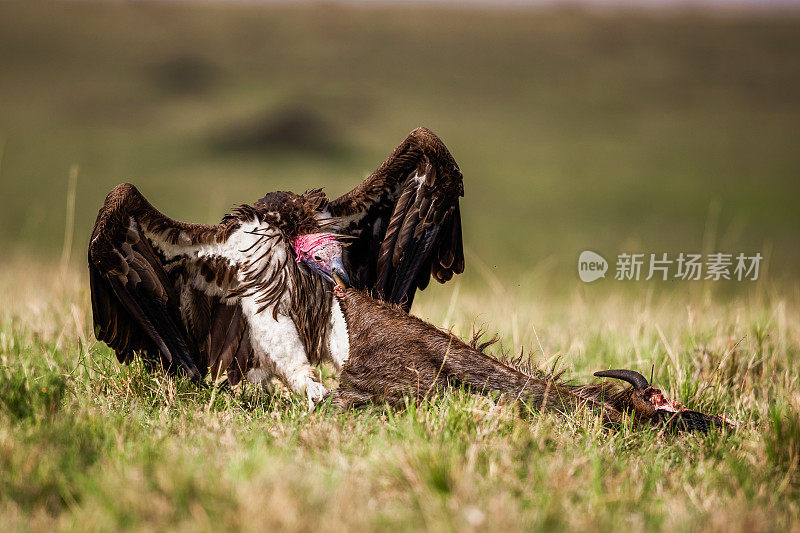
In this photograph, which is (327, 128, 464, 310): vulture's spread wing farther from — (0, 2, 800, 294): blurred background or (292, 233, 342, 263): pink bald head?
(0, 2, 800, 294): blurred background

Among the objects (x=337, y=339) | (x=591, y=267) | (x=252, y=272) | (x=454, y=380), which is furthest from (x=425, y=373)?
(x=591, y=267)

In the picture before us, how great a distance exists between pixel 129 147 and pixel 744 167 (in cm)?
2968

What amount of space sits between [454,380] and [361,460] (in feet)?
2.04

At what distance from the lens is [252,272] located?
356 centimetres

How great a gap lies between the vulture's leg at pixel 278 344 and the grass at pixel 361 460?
0.13 metres

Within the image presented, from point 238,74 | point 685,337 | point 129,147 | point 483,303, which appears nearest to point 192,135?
point 129,147

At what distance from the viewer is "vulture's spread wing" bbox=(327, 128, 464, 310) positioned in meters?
3.82

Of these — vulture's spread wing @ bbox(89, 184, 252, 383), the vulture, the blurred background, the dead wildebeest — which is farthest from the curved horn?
the blurred background

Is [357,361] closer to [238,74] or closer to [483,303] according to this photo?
[483,303]

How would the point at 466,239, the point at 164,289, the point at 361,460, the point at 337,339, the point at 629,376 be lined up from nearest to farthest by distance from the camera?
the point at 361,460, the point at 629,376, the point at 164,289, the point at 337,339, the point at 466,239

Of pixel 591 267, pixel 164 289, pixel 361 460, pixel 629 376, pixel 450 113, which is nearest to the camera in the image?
pixel 361 460

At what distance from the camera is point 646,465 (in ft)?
8.78

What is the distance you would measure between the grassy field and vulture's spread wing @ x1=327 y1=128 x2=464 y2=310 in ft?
2.83

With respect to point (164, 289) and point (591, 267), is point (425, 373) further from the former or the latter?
point (591, 267)
